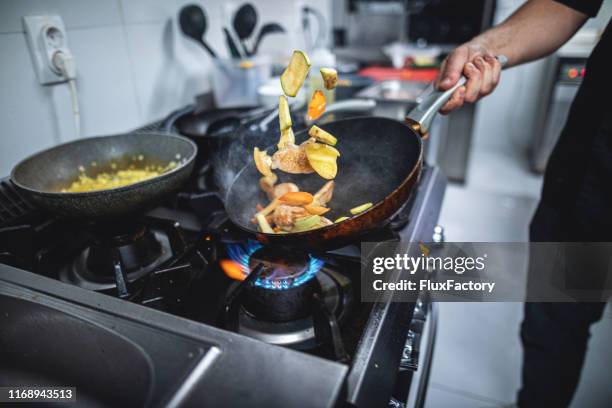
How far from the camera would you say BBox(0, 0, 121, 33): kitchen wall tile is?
0.76 m

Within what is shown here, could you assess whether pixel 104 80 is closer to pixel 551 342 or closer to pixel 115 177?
pixel 115 177

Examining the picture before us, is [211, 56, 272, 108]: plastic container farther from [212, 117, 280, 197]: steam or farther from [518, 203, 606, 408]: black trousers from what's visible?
[518, 203, 606, 408]: black trousers

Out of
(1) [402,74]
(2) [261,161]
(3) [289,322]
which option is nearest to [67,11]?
(2) [261,161]

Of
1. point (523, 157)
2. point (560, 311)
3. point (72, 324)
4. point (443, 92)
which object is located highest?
point (443, 92)

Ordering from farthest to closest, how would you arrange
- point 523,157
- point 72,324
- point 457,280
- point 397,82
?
1. point 523,157
2. point 397,82
3. point 457,280
4. point 72,324

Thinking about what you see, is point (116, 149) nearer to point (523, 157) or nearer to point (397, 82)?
point (397, 82)

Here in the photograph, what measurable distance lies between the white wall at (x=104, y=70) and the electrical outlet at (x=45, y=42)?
0.01m

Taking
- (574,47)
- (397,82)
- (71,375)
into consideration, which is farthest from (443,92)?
(574,47)

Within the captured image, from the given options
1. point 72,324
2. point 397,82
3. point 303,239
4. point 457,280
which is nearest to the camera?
point 72,324

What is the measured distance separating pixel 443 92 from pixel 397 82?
41.7 inches

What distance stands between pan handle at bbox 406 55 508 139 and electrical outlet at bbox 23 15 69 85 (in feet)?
2.42

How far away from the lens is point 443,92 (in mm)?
781

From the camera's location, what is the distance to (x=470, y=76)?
2.61ft

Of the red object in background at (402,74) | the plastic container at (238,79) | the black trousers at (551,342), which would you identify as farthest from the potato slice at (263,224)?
the red object in background at (402,74)
